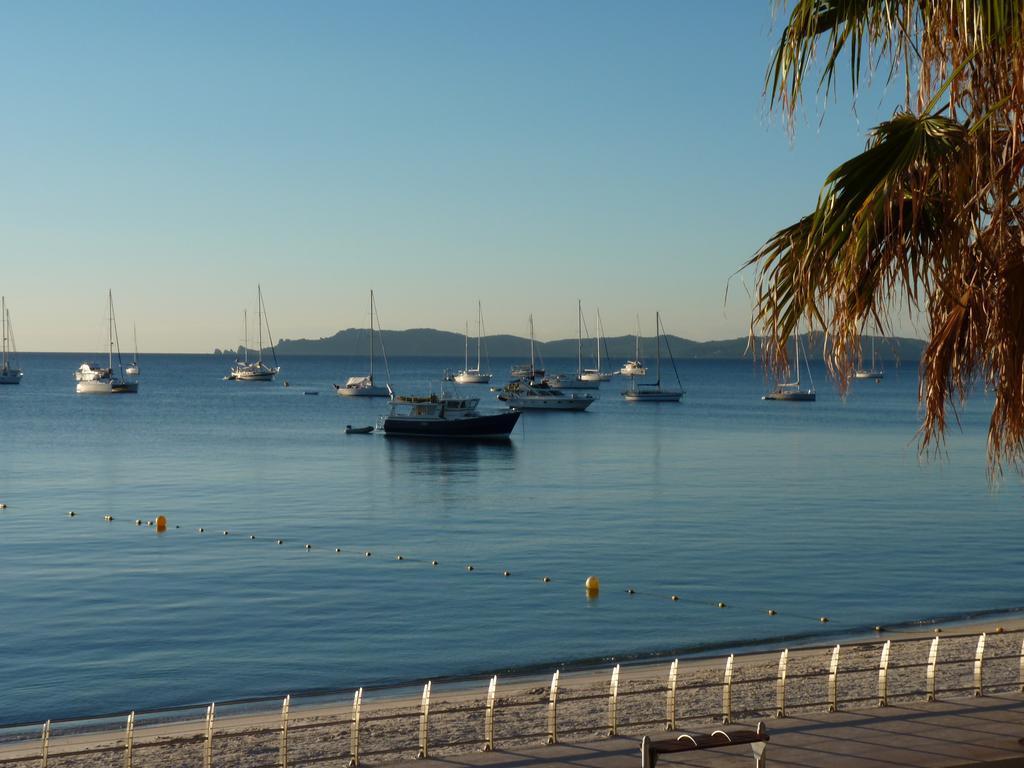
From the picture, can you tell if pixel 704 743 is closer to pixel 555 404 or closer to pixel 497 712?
pixel 497 712

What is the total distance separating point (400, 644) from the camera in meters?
29.2

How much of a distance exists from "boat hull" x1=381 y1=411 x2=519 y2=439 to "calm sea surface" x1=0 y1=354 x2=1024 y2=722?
2.78 meters

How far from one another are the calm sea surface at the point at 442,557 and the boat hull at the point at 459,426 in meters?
2.78

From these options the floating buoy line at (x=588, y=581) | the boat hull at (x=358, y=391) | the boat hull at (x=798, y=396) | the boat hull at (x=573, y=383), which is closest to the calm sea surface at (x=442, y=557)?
the floating buoy line at (x=588, y=581)

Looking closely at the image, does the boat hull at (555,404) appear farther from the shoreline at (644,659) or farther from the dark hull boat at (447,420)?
the shoreline at (644,659)

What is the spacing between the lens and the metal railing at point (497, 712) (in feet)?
46.2

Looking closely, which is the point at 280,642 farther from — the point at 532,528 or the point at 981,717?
the point at 532,528

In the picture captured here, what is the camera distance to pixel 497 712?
1614 cm

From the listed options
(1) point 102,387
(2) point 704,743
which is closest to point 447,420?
(2) point 704,743

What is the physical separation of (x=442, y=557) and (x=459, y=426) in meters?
53.3

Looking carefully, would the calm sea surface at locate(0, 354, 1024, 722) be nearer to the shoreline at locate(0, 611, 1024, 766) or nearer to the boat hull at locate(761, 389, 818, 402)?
the shoreline at locate(0, 611, 1024, 766)

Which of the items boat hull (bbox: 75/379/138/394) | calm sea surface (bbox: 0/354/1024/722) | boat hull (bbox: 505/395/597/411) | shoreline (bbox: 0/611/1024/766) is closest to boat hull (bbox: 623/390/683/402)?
boat hull (bbox: 505/395/597/411)

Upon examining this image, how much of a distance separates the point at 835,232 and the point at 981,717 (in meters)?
8.39

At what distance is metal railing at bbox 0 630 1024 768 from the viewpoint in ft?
46.2
